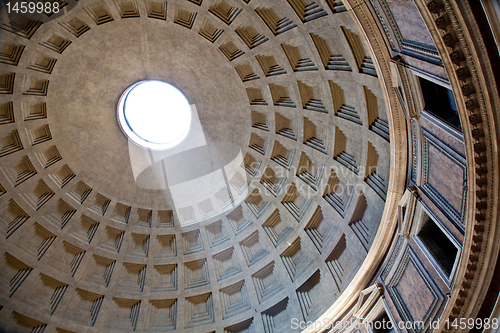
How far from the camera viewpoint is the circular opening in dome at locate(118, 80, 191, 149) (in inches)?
773

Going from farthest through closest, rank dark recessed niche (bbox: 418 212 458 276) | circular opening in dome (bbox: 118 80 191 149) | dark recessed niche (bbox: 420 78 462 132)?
circular opening in dome (bbox: 118 80 191 149), dark recessed niche (bbox: 418 212 458 276), dark recessed niche (bbox: 420 78 462 132)

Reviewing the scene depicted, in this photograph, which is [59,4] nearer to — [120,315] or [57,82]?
[57,82]

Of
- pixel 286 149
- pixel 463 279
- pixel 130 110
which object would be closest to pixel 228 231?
pixel 286 149

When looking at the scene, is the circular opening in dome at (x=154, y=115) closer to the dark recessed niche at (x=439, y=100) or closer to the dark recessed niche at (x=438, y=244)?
the dark recessed niche at (x=439, y=100)

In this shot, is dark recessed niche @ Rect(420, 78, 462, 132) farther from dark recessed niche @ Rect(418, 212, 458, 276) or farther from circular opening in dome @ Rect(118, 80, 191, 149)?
circular opening in dome @ Rect(118, 80, 191, 149)

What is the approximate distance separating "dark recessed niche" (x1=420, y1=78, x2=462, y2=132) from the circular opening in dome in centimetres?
1266

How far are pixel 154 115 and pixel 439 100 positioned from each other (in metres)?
17.6

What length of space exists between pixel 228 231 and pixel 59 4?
13790 millimetres

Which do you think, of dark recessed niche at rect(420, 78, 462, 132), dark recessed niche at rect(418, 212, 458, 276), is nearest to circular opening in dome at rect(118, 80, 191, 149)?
dark recessed niche at rect(420, 78, 462, 132)

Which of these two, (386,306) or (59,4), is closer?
(386,306)

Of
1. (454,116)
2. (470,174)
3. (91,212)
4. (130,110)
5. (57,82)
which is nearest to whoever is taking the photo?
(470,174)

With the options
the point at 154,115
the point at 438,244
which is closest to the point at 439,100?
the point at 438,244

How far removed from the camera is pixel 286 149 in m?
17.9

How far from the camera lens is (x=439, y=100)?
953 cm
